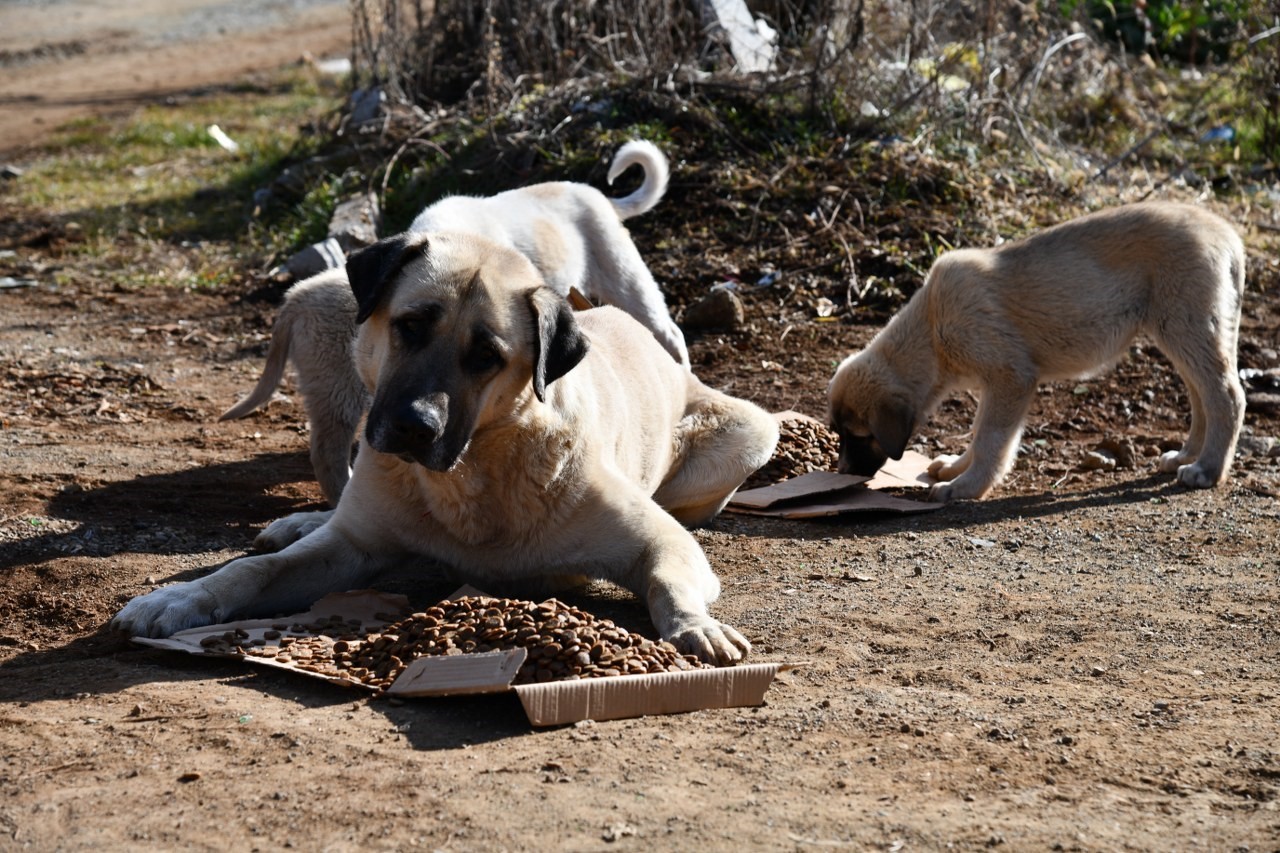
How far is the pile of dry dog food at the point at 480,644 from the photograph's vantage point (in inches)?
148

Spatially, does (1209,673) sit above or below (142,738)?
below

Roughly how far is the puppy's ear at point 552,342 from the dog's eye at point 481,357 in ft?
0.41

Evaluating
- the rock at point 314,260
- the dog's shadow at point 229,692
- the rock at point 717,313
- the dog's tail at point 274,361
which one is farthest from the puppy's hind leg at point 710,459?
the rock at point 314,260

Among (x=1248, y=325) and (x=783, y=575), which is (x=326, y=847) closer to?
(x=783, y=575)

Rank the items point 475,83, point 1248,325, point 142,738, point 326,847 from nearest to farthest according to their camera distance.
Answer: point 326,847 < point 142,738 < point 1248,325 < point 475,83

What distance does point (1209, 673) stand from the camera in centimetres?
412

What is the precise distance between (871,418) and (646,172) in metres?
2.13

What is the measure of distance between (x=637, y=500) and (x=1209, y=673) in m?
1.78

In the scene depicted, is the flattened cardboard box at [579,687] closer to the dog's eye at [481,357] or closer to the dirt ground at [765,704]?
the dirt ground at [765,704]

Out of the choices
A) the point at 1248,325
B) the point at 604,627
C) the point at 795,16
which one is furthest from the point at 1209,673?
the point at 795,16

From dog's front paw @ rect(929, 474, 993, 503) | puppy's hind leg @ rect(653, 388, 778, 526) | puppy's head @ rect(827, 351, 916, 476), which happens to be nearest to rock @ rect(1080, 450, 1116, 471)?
dog's front paw @ rect(929, 474, 993, 503)

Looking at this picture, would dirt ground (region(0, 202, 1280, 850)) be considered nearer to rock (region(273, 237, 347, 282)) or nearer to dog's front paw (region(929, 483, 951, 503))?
dog's front paw (region(929, 483, 951, 503))

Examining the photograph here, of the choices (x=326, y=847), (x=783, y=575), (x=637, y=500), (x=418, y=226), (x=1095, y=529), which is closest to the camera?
(x=326, y=847)

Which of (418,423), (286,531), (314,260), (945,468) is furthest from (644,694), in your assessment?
(314,260)
